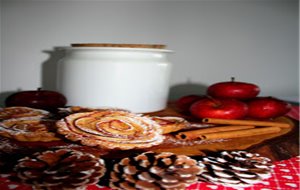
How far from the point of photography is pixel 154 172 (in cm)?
33

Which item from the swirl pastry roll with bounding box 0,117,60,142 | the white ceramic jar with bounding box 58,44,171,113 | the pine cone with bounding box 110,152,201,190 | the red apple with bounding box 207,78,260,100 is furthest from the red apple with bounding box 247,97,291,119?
the swirl pastry roll with bounding box 0,117,60,142

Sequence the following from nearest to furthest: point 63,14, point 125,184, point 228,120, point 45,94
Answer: point 125,184
point 228,120
point 45,94
point 63,14

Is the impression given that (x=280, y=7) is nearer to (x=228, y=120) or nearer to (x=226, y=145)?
(x=228, y=120)

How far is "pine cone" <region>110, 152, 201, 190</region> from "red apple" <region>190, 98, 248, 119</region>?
0.88ft

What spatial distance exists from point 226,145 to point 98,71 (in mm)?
338

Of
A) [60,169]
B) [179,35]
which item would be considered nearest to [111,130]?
[60,169]

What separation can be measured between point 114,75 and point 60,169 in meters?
0.33

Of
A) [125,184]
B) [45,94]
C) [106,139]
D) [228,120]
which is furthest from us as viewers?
[45,94]

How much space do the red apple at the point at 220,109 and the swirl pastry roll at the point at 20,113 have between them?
36 cm

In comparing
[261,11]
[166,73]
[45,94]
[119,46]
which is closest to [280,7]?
[261,11]

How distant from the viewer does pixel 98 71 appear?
0.63 meters

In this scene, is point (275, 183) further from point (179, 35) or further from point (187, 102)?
point (179, 35)

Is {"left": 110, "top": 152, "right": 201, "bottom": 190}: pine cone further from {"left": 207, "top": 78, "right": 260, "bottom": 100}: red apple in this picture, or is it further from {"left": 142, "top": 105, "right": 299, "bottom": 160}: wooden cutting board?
{"left": 207, "top": 78, "right": 260, "bottom": 100}: red apple

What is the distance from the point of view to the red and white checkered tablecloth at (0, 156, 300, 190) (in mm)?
309
